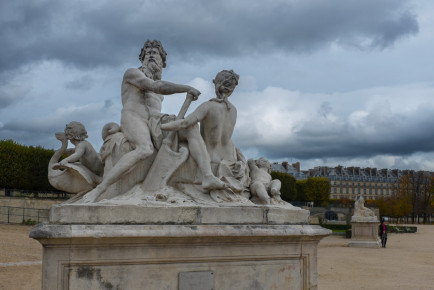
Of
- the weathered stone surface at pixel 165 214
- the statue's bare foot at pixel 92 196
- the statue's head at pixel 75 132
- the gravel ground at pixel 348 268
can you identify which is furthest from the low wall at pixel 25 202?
the weathered stone surface at pixel 165 214

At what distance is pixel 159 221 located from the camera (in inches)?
176

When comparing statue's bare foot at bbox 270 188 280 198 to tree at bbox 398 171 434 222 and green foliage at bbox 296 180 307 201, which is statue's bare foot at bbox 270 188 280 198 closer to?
green foliage at bbox 296 180 307 201

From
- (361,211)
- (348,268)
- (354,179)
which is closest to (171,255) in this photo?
(348,268)

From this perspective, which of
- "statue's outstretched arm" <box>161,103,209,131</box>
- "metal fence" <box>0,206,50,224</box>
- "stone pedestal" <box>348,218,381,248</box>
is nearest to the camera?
"statue's outstretched arm" <box>161,103,209,131</box>

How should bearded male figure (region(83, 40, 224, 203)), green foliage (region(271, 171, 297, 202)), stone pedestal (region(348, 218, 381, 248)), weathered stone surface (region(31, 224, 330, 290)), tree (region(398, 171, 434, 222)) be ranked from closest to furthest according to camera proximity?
weathered stone surface (region(31, 224, 330, 290)), bearded male figure (region(83, 40, 224, 203)), stone pedestal (region(348, 218, 381, 248)), green foliage (region(271, 171, 297, 202)), tree (region(398, 171, 434, 222))

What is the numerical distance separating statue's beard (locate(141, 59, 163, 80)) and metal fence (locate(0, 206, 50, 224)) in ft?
71.5

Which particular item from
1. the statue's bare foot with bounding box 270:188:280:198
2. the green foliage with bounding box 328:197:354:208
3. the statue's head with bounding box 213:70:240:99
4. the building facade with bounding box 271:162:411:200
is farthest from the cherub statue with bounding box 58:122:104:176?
the building facade with bounding box 271:162:411:200

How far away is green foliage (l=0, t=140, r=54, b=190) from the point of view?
91.2 ft

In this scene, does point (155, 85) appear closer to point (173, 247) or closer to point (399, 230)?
point (173, 247)

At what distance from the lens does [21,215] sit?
26.0 m

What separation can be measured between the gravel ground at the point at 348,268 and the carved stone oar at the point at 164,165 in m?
5.06

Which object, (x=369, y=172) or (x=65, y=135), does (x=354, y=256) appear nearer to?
(x=65, y=135)

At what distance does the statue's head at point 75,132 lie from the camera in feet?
18.5

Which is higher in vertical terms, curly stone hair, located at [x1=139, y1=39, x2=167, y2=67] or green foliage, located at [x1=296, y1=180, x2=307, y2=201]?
curly stone hair, located at [x1=139, y1=39, x2=167, y2=67]
